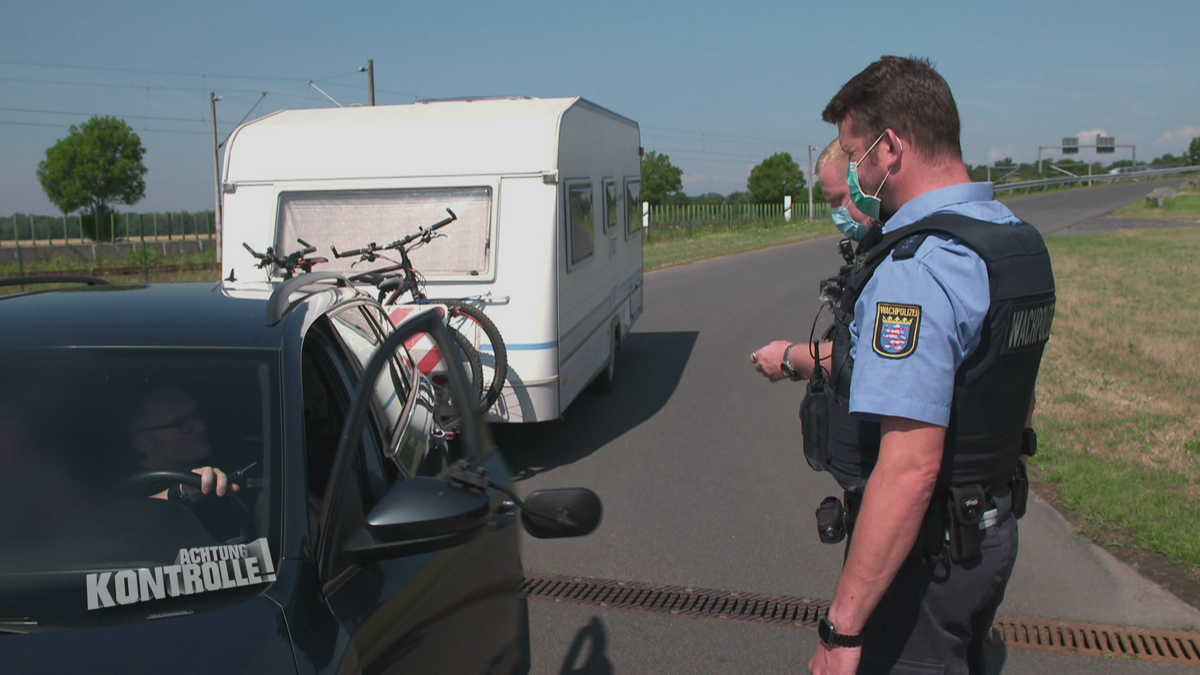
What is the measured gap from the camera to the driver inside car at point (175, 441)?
2.34m

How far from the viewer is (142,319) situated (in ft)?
8.75

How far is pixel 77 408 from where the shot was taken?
2344 mm

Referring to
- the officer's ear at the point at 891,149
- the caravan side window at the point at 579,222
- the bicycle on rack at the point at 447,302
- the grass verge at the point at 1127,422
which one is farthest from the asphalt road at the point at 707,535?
the officer's ear at the point at 891,149

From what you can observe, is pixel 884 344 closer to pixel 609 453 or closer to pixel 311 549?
A: pixel 311 549

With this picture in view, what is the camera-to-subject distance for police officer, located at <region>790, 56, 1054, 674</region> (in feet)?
6.80

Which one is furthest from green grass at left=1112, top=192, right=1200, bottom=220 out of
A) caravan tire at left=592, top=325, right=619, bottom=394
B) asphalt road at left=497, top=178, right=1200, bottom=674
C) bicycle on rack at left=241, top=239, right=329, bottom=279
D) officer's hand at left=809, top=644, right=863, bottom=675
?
officer's hand at left=809, top=644, right=863, bottom=675

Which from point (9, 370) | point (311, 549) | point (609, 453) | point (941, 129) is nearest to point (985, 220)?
point (941, 129)

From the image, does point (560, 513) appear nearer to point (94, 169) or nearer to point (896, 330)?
point (896, 330)

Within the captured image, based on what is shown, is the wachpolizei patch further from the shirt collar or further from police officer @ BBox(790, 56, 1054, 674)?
the shirt collar

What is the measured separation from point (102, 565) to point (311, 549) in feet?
1.45

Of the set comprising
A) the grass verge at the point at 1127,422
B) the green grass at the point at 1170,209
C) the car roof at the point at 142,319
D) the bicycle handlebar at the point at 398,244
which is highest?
the green grass at the point at 1170,209

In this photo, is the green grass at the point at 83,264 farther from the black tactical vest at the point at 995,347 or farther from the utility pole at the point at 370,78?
the black tactical vest at the point at 995,347

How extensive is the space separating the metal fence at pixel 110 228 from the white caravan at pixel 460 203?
52.4 meters

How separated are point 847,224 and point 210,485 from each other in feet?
14.4
